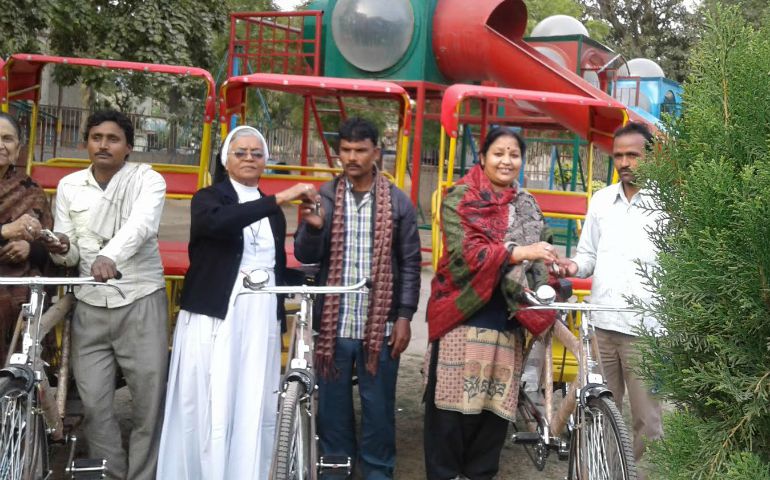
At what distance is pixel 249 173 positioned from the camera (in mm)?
3947

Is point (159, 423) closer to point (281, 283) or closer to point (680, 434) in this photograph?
point (281, 283)

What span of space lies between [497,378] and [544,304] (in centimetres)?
82

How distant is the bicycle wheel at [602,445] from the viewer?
323 cm

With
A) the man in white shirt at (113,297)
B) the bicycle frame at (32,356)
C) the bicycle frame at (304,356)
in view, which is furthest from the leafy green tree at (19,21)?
the bicycle frame at (304,356)

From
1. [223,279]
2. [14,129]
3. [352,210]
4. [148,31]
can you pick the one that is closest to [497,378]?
[352,210]

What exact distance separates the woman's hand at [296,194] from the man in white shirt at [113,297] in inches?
26.9

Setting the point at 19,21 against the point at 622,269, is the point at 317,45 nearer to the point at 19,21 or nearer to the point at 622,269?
the point at 19,21

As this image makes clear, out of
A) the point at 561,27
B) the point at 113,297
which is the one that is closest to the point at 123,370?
the point at 113,297

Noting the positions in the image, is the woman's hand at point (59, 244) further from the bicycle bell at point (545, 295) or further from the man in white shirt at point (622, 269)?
the man in white shirt at point (622, 269)

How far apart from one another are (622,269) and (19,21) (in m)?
7.17

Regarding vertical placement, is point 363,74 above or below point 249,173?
above

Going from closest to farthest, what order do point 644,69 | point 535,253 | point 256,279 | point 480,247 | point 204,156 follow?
point 256,279
point 535,253
point 480,247
point 204,156
point 644,69

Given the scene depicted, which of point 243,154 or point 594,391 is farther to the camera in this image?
point 243,154

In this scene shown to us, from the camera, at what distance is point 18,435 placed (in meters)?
3.41
